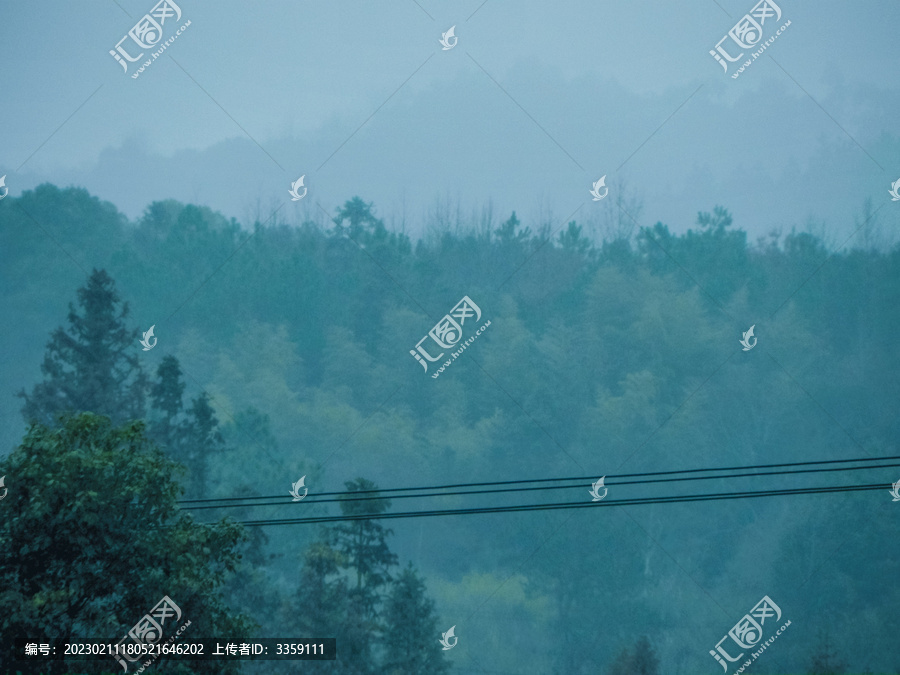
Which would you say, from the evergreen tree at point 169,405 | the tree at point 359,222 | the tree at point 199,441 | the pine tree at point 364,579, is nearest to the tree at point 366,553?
the pine tree at point 364,579

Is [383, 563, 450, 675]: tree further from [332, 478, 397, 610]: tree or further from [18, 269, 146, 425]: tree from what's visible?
[18, 269, 146, 425]: tree

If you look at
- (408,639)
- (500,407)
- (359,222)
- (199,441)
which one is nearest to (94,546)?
(408,639)

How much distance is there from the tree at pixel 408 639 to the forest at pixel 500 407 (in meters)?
0.11

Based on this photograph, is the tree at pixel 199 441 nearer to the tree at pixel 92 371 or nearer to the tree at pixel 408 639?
the tree at pixel 92 371

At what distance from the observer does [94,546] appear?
1136 centimetres

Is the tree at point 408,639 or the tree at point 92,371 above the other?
the tree at point 92,371

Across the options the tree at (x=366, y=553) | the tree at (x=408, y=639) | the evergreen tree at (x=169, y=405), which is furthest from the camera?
the evergreen tree at (x=169, y=405)

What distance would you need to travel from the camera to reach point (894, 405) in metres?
62.8

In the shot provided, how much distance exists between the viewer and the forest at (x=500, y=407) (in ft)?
129

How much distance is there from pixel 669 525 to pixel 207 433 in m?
34.8

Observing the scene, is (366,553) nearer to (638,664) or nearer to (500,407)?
(638,664)

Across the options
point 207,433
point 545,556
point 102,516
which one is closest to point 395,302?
point 545,556

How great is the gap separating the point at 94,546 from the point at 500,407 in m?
56.3

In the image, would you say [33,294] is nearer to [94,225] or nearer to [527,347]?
[94,225]
